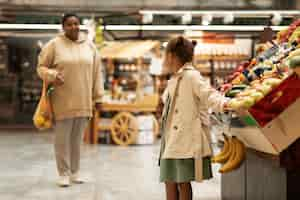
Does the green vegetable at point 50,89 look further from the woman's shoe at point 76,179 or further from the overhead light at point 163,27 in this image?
the overhead light at point 163,27

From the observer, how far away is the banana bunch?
328cm

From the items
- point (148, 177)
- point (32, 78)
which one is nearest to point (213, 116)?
point (148, 177)

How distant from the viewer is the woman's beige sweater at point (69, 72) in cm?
484

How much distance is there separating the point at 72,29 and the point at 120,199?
160cm

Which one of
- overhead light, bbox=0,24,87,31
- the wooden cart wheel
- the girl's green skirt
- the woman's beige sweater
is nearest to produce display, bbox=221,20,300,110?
the girl's green skirt

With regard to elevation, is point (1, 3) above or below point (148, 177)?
above

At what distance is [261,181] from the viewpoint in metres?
3.06

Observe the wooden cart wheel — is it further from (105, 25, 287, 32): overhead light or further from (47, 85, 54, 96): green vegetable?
(47, 85, 54, 96): green vegetable

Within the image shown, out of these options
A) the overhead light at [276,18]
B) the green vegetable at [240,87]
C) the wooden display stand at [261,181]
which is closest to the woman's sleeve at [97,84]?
the wooden display stand at [261,181]

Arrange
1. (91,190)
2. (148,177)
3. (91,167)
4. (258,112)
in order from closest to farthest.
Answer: (258,112), (91,190), (148,177), (91,167)

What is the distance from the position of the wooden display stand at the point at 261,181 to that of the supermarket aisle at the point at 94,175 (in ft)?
2.27

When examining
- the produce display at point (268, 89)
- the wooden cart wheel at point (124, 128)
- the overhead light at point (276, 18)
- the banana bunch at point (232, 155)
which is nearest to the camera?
the produce display at point (268, 89)

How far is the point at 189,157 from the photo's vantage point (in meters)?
3.13

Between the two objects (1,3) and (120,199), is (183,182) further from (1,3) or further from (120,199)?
(1,3)
